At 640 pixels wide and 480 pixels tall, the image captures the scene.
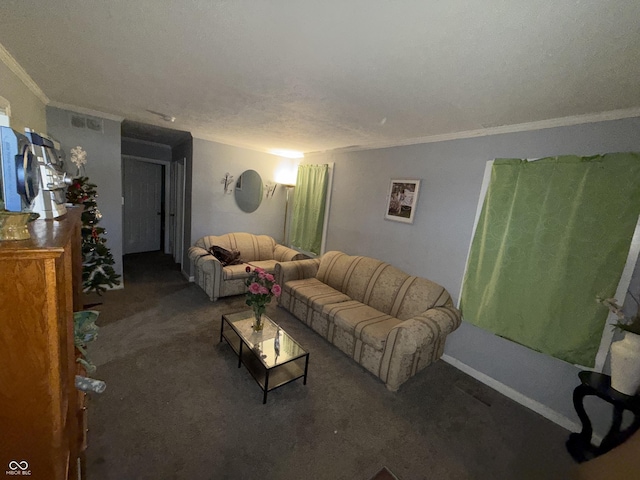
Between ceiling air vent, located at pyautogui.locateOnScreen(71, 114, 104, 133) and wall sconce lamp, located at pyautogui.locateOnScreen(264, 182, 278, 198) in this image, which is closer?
ceiling air vent, located at pyautogui.locateOnScreen(71, 114, 104, 133)

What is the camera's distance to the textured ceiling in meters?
1.01

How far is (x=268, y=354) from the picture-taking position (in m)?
2.05

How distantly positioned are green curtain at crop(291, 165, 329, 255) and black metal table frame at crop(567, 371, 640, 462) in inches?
124

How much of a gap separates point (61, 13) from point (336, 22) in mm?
1324

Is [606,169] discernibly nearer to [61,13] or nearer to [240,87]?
[240,87]

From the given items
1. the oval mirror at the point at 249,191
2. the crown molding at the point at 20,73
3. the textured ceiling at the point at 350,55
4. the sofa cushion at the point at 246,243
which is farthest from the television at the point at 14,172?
the oval mirror at the point at 249,191

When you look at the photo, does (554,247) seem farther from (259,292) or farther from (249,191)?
(249,191)

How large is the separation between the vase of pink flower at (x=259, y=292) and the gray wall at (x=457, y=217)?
158 centimetres

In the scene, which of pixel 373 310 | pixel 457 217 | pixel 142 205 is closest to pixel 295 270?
pixel 373 310

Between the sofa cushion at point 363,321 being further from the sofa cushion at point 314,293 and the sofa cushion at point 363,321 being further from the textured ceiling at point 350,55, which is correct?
the textured ceiling at point 350,55

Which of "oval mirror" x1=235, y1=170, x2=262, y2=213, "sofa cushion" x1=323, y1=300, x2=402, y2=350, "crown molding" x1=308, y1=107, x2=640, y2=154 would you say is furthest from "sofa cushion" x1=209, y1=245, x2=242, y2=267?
"crown molding" x1=308, y1=107, x2=640, y2=154

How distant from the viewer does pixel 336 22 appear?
43.4 inches

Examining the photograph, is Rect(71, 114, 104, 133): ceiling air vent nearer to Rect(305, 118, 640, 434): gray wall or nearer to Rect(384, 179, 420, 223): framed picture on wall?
Rect(305, 118, 640, 434): gray wall

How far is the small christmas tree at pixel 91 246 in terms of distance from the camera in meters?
2.68
